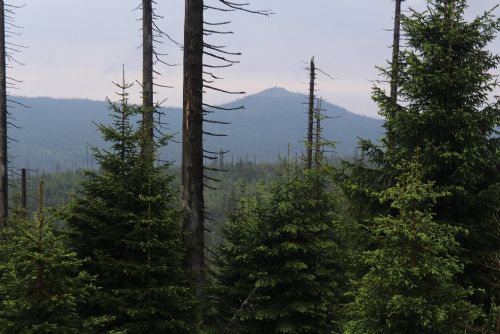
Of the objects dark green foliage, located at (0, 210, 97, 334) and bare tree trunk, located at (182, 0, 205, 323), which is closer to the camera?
dark green foliage, located at (0, 210, 97, 334)

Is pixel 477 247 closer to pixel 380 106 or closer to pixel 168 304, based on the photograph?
pixel 380 106

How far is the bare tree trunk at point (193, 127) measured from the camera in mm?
9820

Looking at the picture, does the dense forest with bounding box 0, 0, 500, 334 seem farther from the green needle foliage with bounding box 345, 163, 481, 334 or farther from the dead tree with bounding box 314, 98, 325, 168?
the dead tree with bounding box 314, 98, 325, 168

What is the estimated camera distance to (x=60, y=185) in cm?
14825

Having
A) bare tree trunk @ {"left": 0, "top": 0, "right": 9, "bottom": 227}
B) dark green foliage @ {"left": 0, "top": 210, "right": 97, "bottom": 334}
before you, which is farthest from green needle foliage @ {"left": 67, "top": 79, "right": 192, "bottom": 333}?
bare tree trunk @ {"left": 0, "top": 0, "right": 9, "bottom": 227}

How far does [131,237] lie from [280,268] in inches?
179

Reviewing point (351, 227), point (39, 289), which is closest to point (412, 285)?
point (351, 227)

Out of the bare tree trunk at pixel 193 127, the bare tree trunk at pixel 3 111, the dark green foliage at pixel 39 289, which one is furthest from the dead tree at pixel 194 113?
the bare tree trunk at pixel 3 111

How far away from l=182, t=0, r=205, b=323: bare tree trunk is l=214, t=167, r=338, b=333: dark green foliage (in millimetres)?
1344

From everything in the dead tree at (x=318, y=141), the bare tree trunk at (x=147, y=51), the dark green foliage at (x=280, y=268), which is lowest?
the dark green foliage at (x=280, y=268)

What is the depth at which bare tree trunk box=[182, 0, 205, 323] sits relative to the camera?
982 cm

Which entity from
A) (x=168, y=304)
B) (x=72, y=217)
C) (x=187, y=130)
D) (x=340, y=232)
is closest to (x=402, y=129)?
→ (x=340, y=232)

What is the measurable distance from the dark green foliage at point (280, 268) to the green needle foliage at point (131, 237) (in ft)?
10.00

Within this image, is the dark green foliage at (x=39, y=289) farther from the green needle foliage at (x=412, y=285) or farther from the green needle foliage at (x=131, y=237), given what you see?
the green needle foliage at (x=412, y=285)
